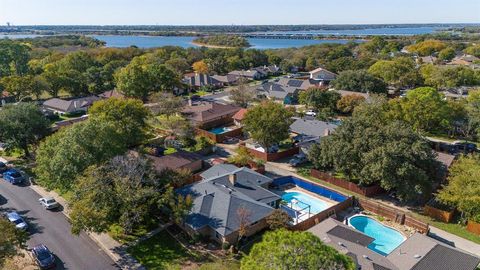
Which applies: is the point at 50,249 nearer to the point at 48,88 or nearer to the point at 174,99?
the point at 174,99

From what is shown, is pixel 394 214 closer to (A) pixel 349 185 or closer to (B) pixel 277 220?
(A) pixel 349 185

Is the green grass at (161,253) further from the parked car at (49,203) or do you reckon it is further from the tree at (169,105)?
the tree at (169,105)

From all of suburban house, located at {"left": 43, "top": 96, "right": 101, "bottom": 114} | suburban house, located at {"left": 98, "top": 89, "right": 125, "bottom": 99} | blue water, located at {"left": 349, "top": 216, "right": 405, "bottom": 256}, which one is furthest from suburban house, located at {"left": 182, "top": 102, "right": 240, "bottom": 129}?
blue water, located at {"left": 349, "top": 216, "right": 405, "bottom": 256}

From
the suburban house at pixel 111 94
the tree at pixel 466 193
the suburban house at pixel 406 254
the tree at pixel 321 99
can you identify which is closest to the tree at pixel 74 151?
the suburban house at pixel 406 254

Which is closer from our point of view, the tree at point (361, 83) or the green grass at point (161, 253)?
the green grass at point (161, 253)

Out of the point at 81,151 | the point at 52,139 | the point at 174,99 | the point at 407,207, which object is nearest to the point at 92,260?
the point at 81,151
